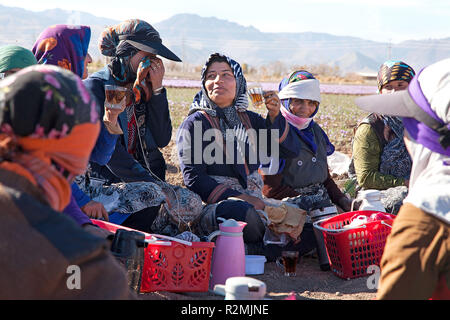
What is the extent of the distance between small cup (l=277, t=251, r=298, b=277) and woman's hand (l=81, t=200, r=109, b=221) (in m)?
1.39

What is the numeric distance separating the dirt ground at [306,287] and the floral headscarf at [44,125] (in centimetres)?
196

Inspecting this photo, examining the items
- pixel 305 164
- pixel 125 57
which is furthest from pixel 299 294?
pixel 125 57

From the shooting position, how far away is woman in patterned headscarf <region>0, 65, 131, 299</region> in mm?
1691

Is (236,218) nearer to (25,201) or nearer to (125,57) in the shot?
(125,57)

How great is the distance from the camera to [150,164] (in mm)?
4875

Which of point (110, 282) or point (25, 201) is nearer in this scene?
point (25, 201)

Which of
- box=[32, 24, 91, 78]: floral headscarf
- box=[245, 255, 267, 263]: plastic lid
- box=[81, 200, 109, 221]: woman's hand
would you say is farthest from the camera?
box=[32, 24, 91, 78]: floral headscarf

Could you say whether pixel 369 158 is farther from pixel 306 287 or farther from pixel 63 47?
pixel 63 47

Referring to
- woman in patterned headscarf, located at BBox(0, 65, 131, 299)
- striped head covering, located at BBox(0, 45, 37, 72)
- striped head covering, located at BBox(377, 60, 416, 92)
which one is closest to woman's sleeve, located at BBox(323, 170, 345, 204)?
striped head covering, located at BBox(377, 60, 416, 92)

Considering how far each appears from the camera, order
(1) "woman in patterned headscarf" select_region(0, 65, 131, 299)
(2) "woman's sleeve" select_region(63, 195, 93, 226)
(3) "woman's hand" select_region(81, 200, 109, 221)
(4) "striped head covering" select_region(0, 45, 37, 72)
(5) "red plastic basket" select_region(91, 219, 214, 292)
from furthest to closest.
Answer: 1. (4) "striped head covering" select_region(0, 45, 37, 72)
2. (3) "woman's hand" select_region(81, 200, 109, 221)
3. (5) "red plastic basket" select_region(91, 219, 214, 292)
4. (2) "woman's sleeve" select_region(63, 195, 93, 226)
5. (1) "woman in patterned headscarf" select_region(0, 65, 131, 299)

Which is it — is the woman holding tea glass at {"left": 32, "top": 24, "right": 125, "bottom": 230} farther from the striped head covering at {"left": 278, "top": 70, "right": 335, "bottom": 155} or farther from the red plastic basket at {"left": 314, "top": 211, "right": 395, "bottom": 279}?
the striped head covering at {"left": 278, "top": 70, "right": 335, "bottom": 155}

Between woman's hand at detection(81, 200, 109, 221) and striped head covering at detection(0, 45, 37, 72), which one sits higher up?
striped head covering at detection(0, 45, 37, 72)

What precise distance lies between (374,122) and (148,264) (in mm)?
2660

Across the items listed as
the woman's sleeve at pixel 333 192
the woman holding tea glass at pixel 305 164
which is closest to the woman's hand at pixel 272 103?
the woman holding tea glass at pixel 305 164
